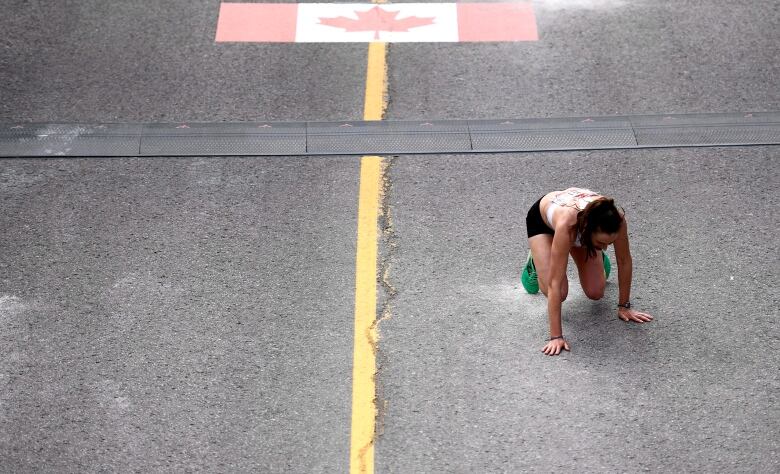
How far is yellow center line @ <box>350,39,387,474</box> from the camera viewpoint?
5.79 m

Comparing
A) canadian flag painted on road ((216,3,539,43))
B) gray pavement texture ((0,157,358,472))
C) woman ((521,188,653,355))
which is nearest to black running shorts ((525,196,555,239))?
woman ((521,188,653,355))

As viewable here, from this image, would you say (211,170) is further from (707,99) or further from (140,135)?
(707,99)

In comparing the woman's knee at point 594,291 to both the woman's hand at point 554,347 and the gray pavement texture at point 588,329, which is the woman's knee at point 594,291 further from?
the woman's hand at point 554,347

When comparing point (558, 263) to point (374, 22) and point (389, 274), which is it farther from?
point (374, 22)

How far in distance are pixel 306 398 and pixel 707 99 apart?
4.47 metres

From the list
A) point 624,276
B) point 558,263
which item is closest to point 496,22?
point 624,276

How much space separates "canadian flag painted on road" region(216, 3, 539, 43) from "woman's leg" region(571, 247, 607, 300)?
3.56m

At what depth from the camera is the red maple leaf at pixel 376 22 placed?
32.1ft

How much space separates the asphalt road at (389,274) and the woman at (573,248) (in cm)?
16

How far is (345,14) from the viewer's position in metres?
9.99

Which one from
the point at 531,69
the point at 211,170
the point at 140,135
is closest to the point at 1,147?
the point at 140,135

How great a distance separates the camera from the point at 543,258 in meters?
6.45

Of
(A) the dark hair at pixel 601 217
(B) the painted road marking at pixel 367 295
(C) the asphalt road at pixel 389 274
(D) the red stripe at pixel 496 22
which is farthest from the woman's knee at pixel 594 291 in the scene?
(D) the red stripe at pixel 496 22

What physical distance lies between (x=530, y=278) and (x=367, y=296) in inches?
39.5
